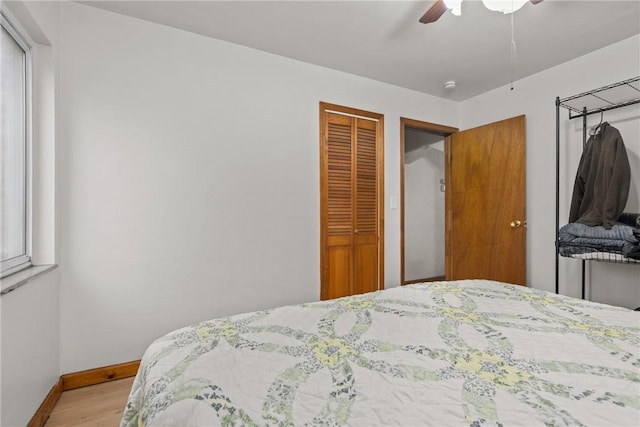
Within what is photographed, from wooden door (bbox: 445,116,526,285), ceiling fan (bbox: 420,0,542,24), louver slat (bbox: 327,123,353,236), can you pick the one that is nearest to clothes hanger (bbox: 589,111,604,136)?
wooden door (bbox: 445,116,526,285)

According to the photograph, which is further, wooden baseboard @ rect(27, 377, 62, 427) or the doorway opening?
the doorway opening

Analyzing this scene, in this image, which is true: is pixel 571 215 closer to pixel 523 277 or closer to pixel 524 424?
pixel 523 277

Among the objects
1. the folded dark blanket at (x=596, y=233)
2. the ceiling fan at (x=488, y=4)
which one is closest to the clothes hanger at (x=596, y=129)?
the folded dark blanket at (x=596, y=233)

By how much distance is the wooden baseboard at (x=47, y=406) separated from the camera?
1.60 m

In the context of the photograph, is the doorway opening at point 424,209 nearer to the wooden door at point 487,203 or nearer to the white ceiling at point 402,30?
the wooden door at point 487,203

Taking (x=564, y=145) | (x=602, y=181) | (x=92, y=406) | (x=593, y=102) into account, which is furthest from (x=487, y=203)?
(x=92, y=406)

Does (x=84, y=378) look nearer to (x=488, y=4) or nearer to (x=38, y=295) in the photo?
(x=38, y=295)

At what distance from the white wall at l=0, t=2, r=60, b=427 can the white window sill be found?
0.03m

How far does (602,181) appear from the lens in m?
2.30

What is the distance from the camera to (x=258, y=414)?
66cm

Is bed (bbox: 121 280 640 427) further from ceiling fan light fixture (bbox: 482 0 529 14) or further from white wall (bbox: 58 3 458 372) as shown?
ceiling fan light fixture (bbox: 482 0 529 14)

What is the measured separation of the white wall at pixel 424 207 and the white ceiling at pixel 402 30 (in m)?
1.92

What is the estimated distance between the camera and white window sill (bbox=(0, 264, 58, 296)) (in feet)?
4.35

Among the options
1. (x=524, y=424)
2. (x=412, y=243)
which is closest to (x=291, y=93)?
(x=524, y=424)
